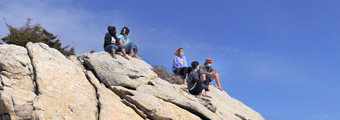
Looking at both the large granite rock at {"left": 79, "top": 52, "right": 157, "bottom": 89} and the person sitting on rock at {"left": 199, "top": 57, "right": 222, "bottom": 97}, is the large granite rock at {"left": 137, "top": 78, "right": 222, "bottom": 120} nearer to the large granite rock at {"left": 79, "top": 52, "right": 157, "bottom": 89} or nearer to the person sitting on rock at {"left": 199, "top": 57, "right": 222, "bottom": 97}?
the large granite rock at {"left": 79, "top": 52, "right": 157, "bottom": 89}

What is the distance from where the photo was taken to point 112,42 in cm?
1612

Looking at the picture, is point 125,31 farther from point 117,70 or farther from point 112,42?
point 117,70

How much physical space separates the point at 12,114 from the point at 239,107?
444 inches

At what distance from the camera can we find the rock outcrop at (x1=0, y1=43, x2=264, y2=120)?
1023cm

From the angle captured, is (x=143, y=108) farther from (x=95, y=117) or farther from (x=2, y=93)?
(x=2, y=93)

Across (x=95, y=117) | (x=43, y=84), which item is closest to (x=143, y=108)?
(x=95, y=117)

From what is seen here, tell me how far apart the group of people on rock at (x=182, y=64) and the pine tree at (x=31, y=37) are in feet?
8.20

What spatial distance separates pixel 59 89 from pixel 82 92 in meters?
0.76

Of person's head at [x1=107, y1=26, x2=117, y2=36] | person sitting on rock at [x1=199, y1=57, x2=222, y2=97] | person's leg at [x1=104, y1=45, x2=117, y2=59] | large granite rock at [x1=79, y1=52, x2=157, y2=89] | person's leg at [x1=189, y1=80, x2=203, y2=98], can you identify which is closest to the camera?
large granite rock at [x1=79, y1=52, x2=157, y2=89]

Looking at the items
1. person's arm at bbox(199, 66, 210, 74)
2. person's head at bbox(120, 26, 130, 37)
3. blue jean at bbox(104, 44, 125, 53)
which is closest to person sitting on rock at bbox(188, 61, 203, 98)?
person's arm at bbox(199, 66, 210, 74)

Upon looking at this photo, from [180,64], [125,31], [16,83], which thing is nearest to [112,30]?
[125,31]

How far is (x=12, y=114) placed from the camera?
1022cm

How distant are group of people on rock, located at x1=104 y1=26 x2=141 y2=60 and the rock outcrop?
135 cm

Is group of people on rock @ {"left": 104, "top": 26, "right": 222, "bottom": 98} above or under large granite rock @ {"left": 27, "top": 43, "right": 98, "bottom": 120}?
→ above
